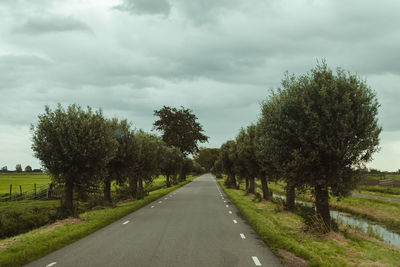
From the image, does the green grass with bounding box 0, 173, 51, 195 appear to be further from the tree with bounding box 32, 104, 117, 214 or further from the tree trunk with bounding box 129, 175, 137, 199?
the tree with bounding box 32, 104, 117, 214

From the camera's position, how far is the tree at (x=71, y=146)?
15.3 meters

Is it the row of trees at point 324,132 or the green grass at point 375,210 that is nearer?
the row of trees at point 324,132

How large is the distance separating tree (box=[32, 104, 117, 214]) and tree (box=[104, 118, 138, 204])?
6.53 m

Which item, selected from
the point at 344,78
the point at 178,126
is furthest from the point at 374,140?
the point at 178,126

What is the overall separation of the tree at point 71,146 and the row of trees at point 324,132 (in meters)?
8.79

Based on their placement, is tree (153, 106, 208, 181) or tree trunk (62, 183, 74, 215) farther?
tree (153, 106, 208, 181)

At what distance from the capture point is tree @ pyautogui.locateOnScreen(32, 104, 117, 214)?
15.3 m

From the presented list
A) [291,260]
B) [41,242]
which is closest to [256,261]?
[291,260]

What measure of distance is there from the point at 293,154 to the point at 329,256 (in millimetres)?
3677

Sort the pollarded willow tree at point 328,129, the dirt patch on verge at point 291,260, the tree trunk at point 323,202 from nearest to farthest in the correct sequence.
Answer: the dirt patch on verge at point 291,260 < the pollarded willow tree at point 328,129 < the tree trunk at point 323,202

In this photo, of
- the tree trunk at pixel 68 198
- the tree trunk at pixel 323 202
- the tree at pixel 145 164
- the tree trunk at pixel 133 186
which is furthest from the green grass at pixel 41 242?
the tree trunk at pixel 133 186

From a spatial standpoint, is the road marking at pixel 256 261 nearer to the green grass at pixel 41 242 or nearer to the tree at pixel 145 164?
the green grass at pixel 41 242

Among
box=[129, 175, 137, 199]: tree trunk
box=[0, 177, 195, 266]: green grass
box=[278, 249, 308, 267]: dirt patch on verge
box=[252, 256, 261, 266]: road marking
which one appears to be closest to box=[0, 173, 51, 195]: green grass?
box=[129, 175, 137, 199]: tree trunk

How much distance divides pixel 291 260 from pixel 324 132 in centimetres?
491
